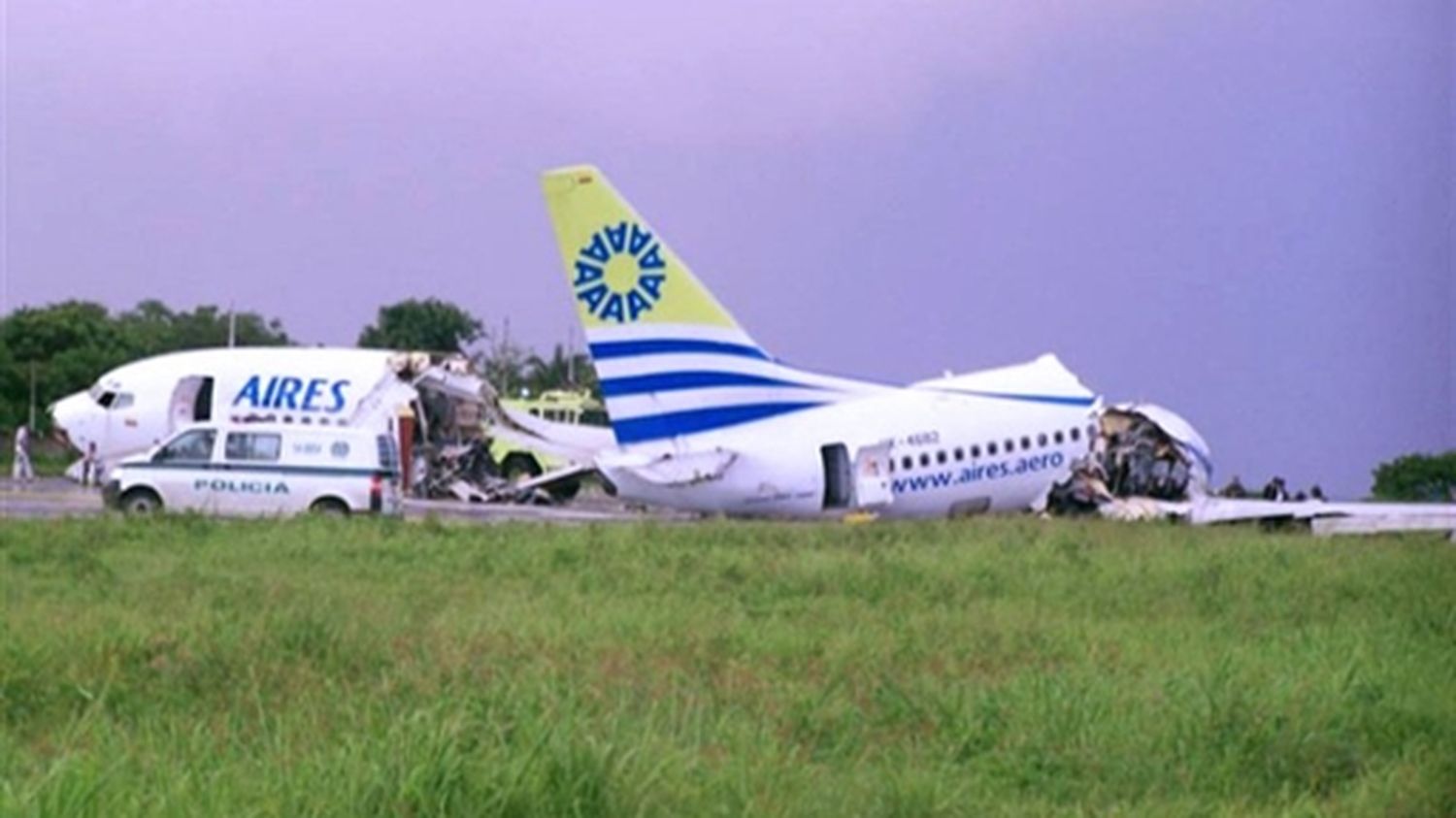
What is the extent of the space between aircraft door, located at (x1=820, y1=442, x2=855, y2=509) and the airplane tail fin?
5.22 ft

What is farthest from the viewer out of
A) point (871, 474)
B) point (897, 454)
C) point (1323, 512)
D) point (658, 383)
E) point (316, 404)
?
point (316, 404)

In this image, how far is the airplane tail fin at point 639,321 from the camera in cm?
2686

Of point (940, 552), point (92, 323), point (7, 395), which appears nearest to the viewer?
point (940, 552)

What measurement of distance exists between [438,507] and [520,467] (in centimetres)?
698

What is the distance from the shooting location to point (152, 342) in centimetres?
6756

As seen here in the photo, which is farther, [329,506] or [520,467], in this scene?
[520,467]

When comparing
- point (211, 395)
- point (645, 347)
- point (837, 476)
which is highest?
point (211, 395)

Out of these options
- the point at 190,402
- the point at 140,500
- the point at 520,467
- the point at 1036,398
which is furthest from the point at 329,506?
the point at 520,467

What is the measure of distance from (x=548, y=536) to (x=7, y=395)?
37315mm

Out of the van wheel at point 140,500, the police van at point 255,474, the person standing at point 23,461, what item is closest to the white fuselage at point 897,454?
the police van at point 255,474

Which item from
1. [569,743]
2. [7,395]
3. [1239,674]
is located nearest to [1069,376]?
[1239,674]

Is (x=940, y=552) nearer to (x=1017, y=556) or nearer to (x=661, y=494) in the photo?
(x=1017, y=556)

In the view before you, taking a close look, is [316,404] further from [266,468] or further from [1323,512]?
[1323,512]

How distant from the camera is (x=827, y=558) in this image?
1792 cm
